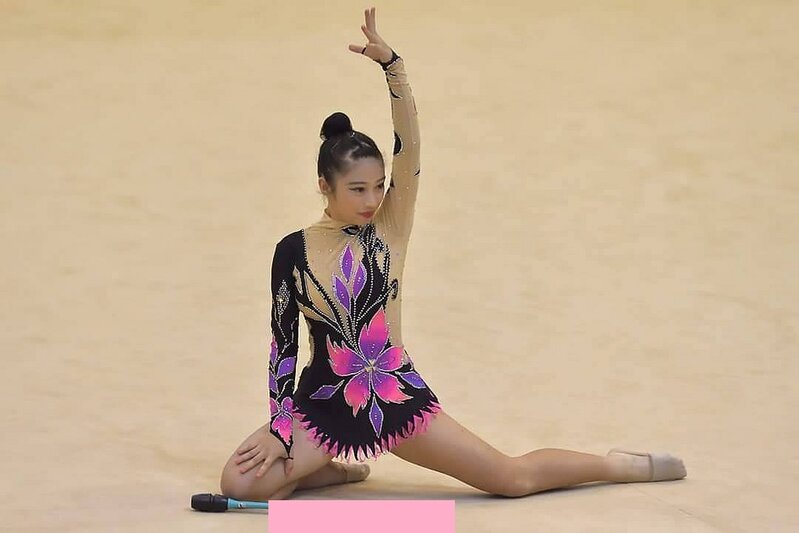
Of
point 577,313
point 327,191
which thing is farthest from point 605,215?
point 327,191

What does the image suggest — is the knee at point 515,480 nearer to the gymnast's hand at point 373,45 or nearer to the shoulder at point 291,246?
the shoulder at point 291,246

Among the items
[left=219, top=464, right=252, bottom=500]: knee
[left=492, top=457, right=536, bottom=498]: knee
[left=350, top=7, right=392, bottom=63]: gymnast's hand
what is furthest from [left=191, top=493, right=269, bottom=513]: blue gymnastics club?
[left=350, top=7, right=392, bottom=63]: gymnast's hand

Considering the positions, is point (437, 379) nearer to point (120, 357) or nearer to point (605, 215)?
point (120, 357)

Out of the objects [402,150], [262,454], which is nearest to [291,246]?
[402,150]

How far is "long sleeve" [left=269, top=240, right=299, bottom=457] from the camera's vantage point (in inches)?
115

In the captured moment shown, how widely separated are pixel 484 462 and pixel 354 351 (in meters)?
0.40

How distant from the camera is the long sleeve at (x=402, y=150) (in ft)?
9.41

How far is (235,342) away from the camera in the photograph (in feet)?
14.2

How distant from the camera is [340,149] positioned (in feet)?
9.52

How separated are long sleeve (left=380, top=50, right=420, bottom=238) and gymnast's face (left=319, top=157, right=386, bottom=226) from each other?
0.06 metres

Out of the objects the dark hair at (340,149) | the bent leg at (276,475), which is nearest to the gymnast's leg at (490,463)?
the bent leg at (276,475)

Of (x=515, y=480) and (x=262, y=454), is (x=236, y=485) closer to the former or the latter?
(x=262, y=454)

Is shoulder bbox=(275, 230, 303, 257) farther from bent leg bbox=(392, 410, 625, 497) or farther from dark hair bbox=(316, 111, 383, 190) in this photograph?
bent leg bbox=(392, 410, 625, 497)

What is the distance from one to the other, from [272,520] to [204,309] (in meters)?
2.22
